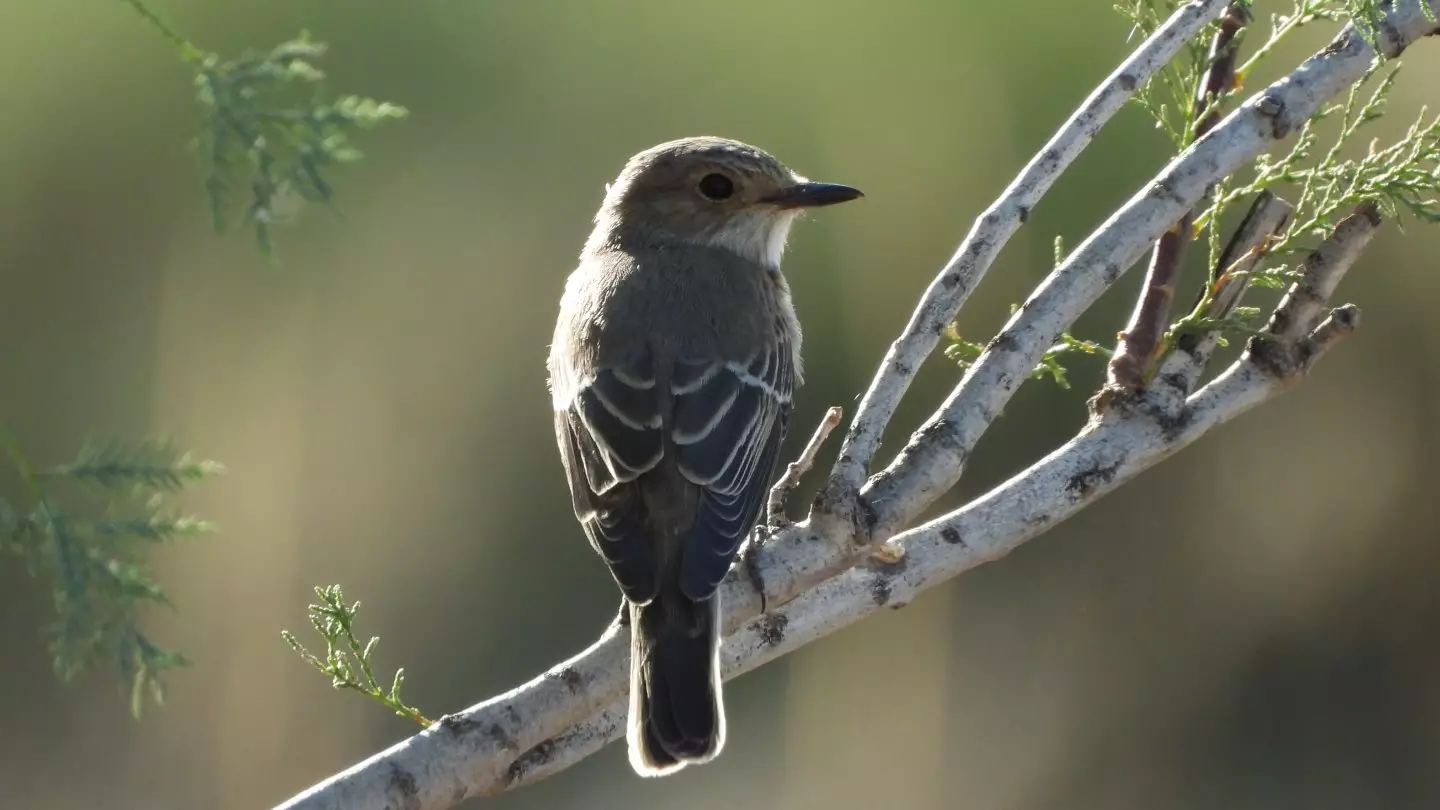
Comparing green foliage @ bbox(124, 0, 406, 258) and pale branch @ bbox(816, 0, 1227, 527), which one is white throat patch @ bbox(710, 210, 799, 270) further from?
green foliage @ bbox(124, 0, 406, 258)

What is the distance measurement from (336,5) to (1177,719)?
17.6 feet

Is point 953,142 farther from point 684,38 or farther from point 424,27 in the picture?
point 424,27

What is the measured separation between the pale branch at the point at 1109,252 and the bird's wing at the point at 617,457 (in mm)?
628

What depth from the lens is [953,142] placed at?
7961mm

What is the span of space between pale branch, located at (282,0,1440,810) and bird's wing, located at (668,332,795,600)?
0.10 m

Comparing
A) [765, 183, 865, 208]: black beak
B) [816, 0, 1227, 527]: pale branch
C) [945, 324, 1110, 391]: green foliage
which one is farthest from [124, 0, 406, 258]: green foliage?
[765, 183, 865, 208]: black beak

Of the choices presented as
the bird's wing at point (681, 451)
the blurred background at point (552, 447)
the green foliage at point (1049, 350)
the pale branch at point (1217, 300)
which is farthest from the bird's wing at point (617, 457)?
the blurred background at point (552, 447)

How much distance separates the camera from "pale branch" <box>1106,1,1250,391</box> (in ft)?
11.6

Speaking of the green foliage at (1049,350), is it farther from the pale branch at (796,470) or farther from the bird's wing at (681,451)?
the bird's wing at (681,451)

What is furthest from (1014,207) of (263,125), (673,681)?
(263,125)

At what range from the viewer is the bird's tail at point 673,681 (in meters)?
3.33

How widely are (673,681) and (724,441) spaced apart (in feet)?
2.63

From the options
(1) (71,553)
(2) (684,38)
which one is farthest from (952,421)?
(2) (684,38)

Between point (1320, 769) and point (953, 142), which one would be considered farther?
point (953, 142)
